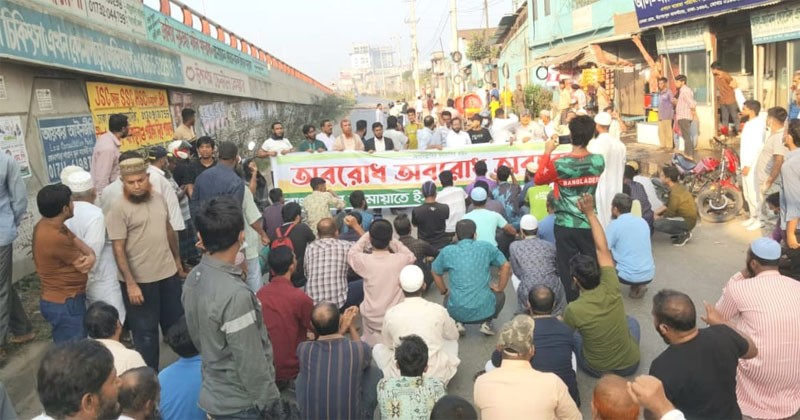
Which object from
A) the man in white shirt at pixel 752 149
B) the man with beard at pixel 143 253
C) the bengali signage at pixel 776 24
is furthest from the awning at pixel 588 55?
the man with beard at pixel 143 253

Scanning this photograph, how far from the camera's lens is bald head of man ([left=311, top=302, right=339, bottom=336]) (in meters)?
3.54

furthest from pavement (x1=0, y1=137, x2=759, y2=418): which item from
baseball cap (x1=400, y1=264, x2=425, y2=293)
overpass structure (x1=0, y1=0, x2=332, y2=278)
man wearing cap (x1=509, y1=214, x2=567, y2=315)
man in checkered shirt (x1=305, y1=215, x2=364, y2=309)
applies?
overpass structure (x1=0, y1=0, x2=332, y2=278)

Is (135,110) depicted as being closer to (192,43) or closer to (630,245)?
(192,43)

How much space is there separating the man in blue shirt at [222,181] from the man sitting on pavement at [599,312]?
113 inches

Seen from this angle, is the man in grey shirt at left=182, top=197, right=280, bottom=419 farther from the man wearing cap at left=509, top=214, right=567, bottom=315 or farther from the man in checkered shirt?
the man wearing cap at left=509, top=214, right=567, bottom=315

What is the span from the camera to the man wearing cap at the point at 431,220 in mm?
6672

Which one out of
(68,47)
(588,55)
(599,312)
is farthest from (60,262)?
(588,55)

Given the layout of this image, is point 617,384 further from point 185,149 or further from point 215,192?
point 185,149

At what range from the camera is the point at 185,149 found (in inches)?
299

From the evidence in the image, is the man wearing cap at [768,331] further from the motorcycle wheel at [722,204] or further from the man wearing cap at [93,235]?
the motorcycle wheel at [722,204]

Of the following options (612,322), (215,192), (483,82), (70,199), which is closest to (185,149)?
Answer: (215,192)

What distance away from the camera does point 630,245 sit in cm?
586

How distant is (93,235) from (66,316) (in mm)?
600

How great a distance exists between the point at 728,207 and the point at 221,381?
7866mm
